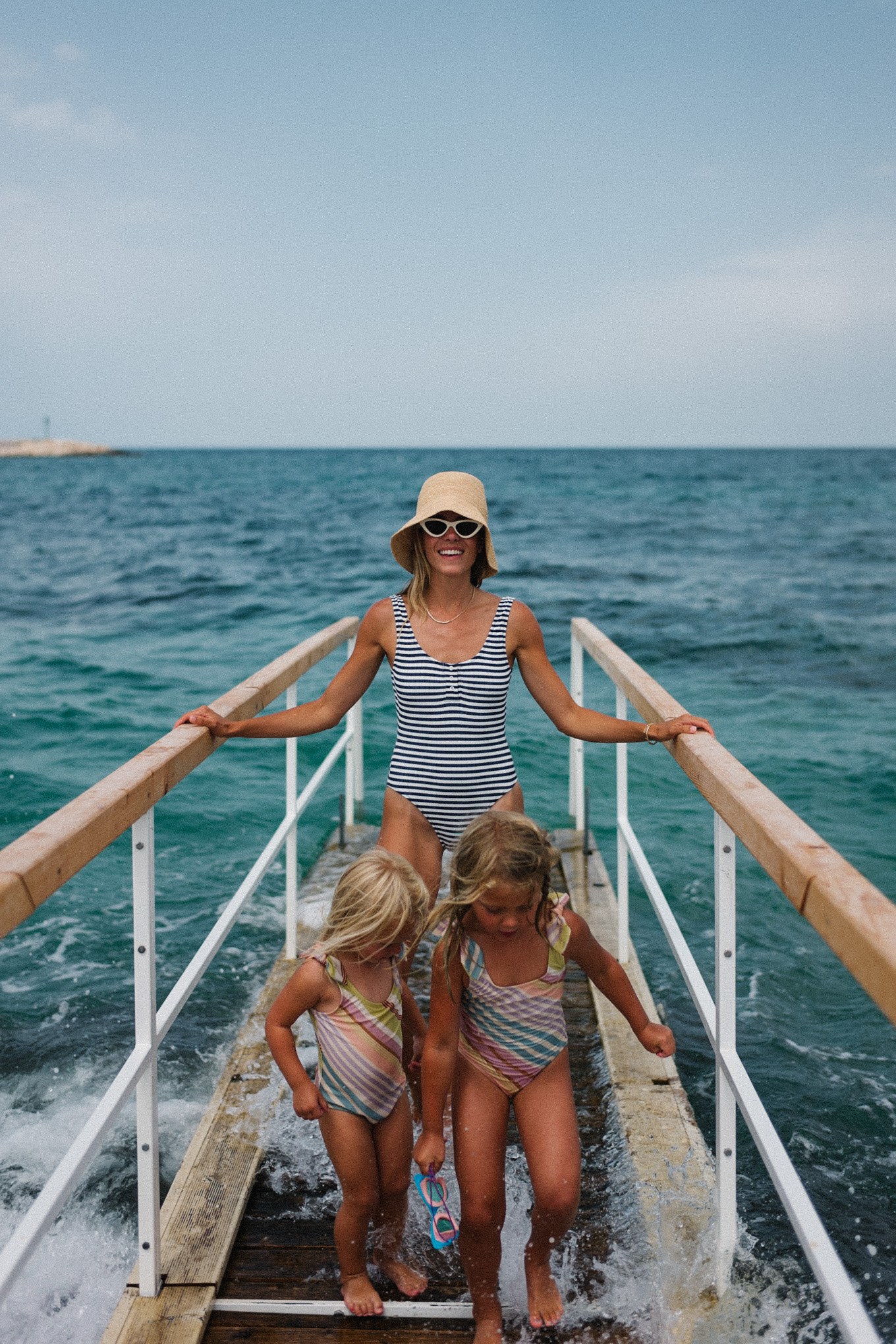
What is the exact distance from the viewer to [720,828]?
1.92 m

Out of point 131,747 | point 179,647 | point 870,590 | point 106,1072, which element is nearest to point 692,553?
point 870,590

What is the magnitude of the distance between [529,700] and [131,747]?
337 cm

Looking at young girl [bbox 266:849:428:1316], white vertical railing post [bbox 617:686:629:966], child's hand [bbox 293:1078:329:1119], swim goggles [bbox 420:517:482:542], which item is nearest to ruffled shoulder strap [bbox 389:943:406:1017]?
young girl [bbox 266:849:428:1316]

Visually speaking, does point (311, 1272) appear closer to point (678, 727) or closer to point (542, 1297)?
point (542, 1297)

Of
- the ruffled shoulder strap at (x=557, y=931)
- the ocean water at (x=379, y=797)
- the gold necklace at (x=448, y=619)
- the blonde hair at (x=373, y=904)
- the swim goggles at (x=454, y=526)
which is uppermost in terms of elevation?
the swim goggles at (x=454, y=526)

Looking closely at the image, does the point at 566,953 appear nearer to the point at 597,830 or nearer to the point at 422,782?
the point at 422,782

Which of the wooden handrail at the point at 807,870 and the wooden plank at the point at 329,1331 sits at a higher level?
the wooden handrail at the point at 807,870

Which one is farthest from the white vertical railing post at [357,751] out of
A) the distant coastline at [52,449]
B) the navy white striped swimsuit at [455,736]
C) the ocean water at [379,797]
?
the distant coastline at [52,449]

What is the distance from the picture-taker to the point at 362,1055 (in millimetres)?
1982

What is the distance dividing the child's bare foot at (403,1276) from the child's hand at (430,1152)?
278 mm

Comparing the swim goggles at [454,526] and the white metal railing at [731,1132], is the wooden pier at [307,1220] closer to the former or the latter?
the white metal railing at [731,1132]

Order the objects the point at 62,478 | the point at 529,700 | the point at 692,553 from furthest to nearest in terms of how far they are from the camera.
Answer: the point at 62,478 → the point at 692,553 → the point at 529,700

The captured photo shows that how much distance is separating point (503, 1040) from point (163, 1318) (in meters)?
0.76

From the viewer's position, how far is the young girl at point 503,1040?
1858 mm
